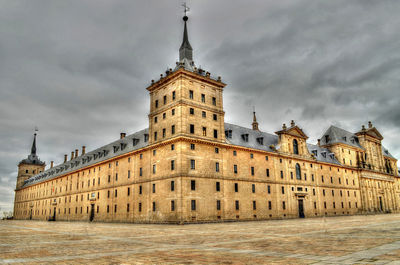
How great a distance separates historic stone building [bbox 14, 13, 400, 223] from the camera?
4256 centimetres

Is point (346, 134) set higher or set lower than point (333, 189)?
higher

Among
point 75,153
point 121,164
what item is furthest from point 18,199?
point 121,164

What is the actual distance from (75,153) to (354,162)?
84.2 m

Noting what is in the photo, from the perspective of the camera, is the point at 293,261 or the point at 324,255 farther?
the point at 324,255

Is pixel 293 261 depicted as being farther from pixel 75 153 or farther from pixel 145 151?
pixel 75 153

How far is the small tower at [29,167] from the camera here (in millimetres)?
118688

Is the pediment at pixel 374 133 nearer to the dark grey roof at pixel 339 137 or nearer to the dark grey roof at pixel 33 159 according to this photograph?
the dark grey roof at pixel 339 137

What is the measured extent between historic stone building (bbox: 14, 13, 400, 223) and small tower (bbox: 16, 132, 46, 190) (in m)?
52.3

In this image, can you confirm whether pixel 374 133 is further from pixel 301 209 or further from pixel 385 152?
pixel 301 209

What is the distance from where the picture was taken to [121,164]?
55.6 meters

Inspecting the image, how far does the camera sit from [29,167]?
122 metres

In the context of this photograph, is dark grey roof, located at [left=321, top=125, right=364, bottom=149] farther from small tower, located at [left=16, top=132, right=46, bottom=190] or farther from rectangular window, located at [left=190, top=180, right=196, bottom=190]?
small tower, located at [left=16, top=132, right=46, bottom=190]

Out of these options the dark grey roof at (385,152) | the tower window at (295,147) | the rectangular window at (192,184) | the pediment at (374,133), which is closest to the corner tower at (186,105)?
the rectangular window at (192,184)

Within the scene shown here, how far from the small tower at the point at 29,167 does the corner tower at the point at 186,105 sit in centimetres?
9589
